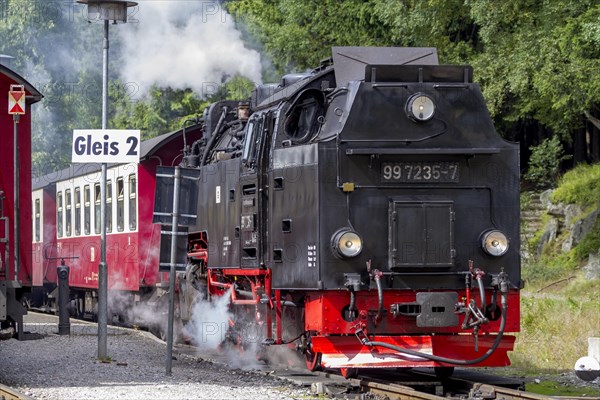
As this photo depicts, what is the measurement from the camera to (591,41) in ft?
79.8

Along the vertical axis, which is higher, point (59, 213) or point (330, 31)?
point (330, 31)

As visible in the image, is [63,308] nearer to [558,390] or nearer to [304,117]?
[304,117]

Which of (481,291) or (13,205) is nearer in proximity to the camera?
(481,291)

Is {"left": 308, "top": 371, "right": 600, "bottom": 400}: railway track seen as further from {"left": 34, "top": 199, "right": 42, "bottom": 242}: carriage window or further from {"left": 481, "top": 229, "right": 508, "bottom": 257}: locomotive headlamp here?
{"left": 34, "top": 199, "right": 42, "bottom": 242}: carriage window

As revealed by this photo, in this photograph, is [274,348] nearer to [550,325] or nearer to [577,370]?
[577,370]

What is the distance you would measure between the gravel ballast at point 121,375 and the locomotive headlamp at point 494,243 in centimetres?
232

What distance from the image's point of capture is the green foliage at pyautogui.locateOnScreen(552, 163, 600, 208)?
2770 cm

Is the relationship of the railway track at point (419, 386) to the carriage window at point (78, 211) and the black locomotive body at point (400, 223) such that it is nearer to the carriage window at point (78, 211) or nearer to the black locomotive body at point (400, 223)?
the black locomotive body at point (400, 223)

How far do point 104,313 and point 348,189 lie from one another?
532 centimetres

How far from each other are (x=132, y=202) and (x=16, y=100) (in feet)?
25.2

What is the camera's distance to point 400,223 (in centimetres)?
1141

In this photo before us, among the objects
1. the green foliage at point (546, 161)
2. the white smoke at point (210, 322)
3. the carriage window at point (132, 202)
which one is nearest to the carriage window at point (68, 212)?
the carriage window at point (132, 202)

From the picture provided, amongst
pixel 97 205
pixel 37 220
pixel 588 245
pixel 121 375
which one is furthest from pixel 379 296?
pixel 37 220

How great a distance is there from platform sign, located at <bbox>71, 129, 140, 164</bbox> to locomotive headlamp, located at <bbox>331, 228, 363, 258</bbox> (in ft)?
14.4
